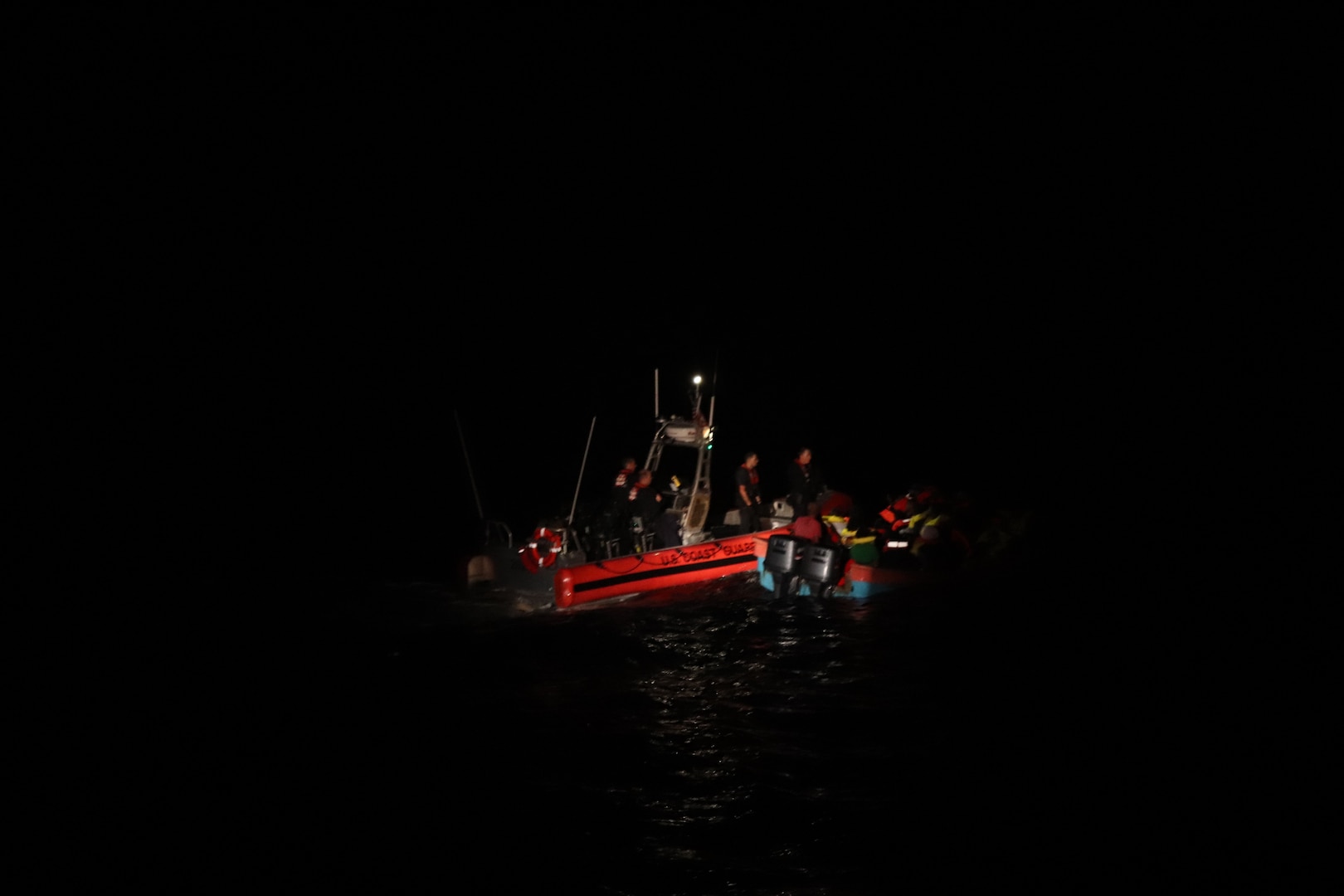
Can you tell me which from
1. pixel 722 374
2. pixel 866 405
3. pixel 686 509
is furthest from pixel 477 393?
pixel 686 509

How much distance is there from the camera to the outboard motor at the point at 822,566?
35.4ft

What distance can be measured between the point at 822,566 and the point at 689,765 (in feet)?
14.2

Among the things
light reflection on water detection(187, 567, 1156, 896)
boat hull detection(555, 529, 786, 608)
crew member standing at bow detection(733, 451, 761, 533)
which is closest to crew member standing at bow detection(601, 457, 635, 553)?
boat hull detection(555, 529, 786, 608)

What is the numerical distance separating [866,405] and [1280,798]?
47.9m

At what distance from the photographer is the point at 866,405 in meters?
53.6

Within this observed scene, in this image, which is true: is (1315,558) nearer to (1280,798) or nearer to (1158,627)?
(1158,627)

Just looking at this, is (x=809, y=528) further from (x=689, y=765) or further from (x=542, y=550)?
(x=689, y=765)

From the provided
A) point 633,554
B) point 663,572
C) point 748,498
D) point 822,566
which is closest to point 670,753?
point 822,566

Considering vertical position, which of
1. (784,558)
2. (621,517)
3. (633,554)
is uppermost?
(621,517)

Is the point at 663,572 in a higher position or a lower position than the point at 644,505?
lower

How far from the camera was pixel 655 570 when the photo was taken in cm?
1187

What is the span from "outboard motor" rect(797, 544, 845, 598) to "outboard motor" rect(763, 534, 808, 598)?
6cm

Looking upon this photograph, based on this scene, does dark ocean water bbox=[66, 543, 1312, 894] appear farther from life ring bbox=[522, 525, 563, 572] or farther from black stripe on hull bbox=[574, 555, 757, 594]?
life ring bbox=[522, 525, 563, 572]

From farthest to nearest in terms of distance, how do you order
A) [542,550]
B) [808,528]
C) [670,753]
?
1. [542,550]
2. [808,528]
3. [670,753]
